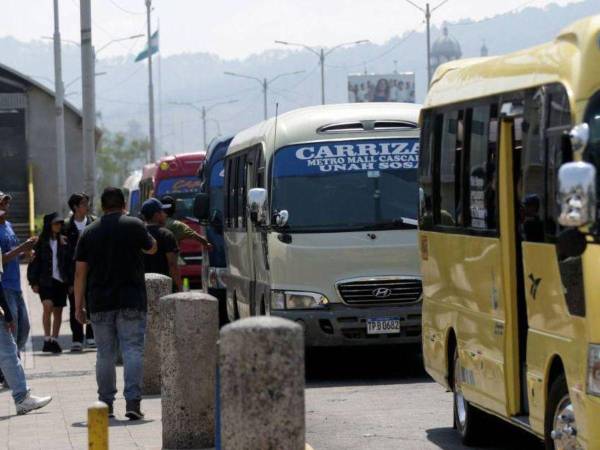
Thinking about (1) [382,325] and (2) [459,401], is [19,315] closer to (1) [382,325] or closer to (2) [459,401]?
(1) [382,325]

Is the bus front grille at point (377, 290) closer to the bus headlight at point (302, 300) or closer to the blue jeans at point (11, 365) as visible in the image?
the bus headlight at point (302, 300)

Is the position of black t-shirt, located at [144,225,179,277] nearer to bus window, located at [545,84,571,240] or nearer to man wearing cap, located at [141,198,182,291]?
man wearing cap, located at [141,198,182,291]

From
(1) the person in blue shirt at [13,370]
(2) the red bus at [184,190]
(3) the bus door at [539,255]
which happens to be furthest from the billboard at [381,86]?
(3) the bus door at [539,255]

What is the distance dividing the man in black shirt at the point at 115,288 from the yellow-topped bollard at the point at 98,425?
499 centimetres

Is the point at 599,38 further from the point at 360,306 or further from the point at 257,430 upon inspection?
the point at 360,306

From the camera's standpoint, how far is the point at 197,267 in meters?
31.9

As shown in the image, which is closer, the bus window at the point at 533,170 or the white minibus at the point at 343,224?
the bus window at the point at 533,170

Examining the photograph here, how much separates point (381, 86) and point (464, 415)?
551 feet

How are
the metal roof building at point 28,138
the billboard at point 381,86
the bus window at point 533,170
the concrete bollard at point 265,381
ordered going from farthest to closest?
1. the billboard at point 381,86
2. the metal roof building at point 28,138
3. the bus window at point 533,170
4. the concrete bollard at point 265,381

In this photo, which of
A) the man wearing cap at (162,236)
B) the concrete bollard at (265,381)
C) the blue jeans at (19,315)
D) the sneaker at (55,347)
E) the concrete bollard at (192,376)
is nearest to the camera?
the concrete bollard at (265,381)

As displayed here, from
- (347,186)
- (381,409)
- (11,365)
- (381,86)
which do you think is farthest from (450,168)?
(381,86)

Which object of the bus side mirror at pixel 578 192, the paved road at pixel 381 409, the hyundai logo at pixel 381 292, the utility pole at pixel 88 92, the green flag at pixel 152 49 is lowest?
the paved road at pixel 381 409

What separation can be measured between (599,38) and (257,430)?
2914mm

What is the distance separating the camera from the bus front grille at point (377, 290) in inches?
628
